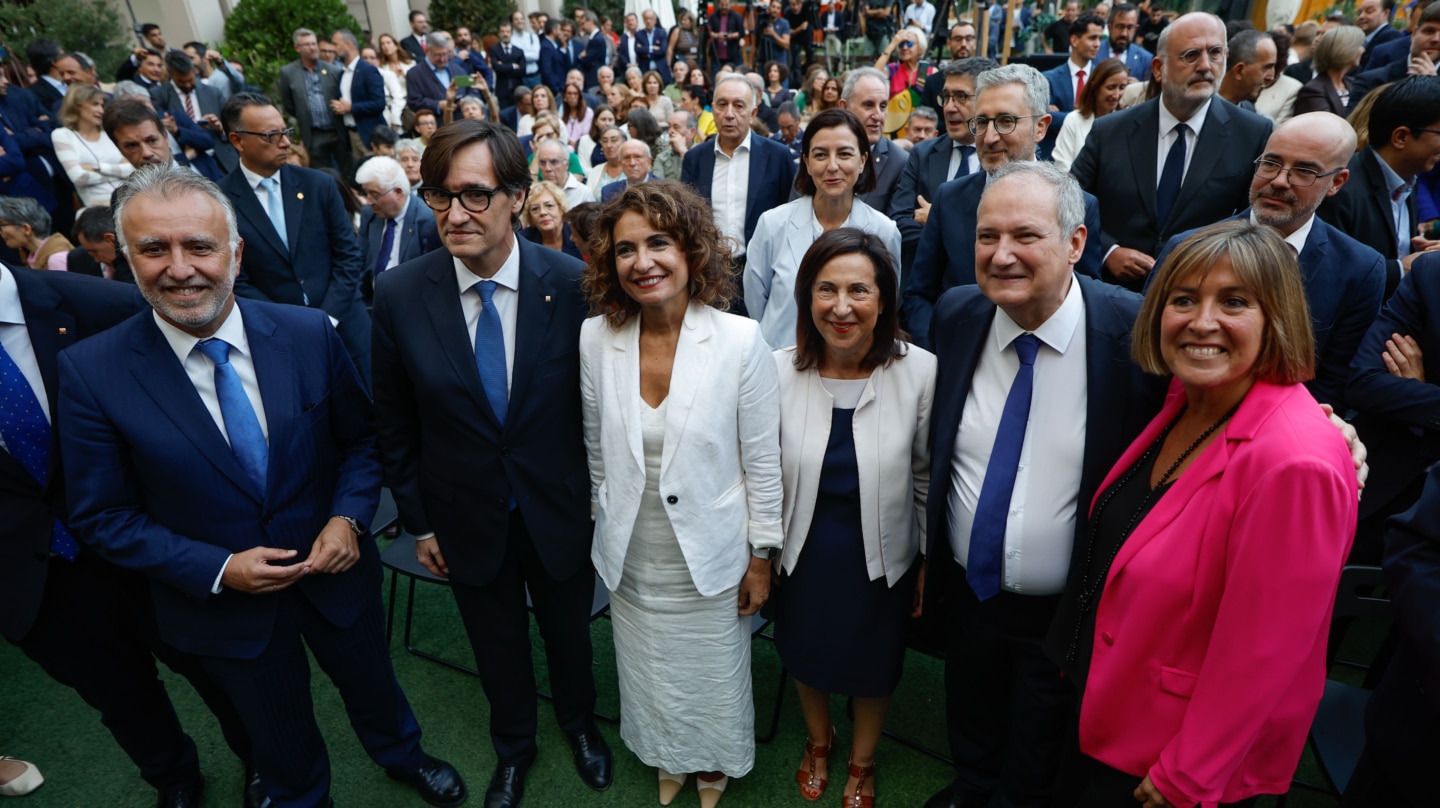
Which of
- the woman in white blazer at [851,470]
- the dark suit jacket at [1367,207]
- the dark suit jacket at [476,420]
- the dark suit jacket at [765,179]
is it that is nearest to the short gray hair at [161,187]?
the dark suit jacket at [476,420]

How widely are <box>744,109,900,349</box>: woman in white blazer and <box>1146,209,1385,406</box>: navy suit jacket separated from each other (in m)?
1.39

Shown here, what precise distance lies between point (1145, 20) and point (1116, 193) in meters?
9.71

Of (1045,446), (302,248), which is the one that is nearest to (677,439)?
(1045,446)

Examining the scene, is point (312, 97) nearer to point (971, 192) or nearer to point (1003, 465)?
point (971, 192)

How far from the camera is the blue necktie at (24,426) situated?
229 centimetres

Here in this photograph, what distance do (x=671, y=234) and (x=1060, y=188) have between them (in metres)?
1.09

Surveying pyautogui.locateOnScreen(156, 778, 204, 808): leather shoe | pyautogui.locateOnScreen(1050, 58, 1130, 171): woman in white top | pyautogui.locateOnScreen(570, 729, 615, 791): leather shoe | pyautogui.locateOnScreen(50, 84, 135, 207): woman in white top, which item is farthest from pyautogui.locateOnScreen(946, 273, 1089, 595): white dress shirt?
pyautogui.locateOnScreen(50, 84, 135, 207): woman in white top

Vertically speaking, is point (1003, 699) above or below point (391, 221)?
below

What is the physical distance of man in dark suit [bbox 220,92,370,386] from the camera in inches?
→ 171

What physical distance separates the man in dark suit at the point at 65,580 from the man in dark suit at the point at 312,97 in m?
8.00

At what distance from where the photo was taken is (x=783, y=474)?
2.47 meters

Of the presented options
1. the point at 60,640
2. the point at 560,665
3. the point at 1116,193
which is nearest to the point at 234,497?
the point at 60,640

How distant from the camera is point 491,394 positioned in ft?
7.88

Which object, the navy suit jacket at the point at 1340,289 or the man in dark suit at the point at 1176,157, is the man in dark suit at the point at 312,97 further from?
the navy suit jacket at the point at 1340,289
